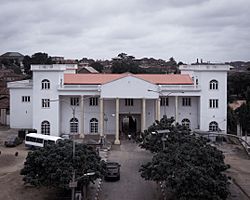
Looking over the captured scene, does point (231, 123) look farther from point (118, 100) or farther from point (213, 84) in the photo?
point (118, 100)

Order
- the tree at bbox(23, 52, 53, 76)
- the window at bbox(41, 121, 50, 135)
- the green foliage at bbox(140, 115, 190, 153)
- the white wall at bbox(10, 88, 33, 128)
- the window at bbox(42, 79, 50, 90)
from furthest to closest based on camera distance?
the tree at bbox(23, 52, 53, 76)
the white wall at bbox(10, 88, 33, 128)
the window at bbox(41, 121, 50, 135)
the window at bbox(42, 79, 50, 90)
the green foliage at bbox(140, 115, 190, 153)

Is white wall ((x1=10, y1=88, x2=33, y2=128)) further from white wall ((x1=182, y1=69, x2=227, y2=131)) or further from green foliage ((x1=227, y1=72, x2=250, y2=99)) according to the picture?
green foliage ((x1=227, y1=72, x2=250, y2=99))

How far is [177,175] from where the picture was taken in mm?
24719

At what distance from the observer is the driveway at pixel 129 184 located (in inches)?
1145

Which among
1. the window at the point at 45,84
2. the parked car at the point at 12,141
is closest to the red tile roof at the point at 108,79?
the window at the point at 45,84

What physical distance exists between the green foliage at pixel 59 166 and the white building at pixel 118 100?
21.0m

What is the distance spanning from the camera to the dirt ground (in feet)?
94.8

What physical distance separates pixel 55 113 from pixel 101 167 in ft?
80.4

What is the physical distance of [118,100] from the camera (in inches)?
1966

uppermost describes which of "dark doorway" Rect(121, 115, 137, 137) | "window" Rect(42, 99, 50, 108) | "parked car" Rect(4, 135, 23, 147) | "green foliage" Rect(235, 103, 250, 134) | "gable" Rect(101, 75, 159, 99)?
"gable" Rect(101, 75, 159, 99)

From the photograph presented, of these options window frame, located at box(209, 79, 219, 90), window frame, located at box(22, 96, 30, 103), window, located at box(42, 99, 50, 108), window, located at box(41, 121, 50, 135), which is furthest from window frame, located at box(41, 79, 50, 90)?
window frame, located at box(209, 79, 219, 90)

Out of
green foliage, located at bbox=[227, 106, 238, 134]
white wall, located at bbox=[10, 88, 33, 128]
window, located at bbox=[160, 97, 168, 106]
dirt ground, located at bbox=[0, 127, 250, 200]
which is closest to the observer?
→ dirt ground, located at bbox=[0, 127, 250, 200]

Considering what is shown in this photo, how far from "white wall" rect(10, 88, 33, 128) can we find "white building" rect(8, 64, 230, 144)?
2.48ft

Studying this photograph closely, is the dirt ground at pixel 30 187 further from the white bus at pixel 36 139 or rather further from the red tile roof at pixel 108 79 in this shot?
the red tile roof at pixel 108 79
